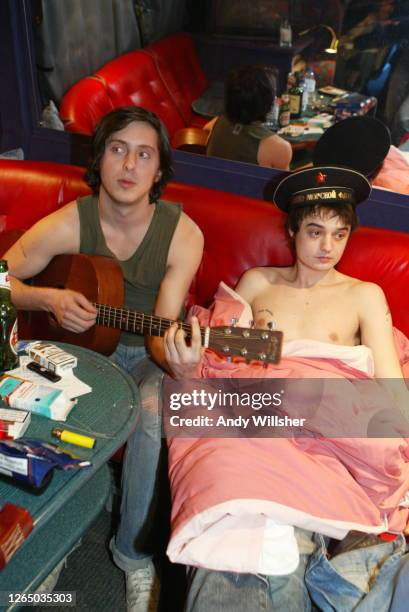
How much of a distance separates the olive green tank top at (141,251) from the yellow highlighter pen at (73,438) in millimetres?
653

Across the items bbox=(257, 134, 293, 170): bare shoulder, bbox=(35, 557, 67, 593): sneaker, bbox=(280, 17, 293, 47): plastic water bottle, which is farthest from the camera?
bbox=(280, 17, 293, 47): plastic water bottle

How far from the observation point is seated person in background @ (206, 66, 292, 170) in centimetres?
239

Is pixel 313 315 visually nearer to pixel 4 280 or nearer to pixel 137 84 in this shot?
pixel 4 280

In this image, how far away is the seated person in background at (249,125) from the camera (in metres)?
2.39


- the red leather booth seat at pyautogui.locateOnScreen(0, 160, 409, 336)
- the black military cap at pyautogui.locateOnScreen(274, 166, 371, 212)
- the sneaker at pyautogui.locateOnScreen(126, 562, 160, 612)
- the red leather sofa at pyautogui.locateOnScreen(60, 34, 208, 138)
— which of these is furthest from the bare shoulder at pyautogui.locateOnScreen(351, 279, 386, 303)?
the red leather sofa at pyautogui.locateOnScreen(60, 34, 208, 138)

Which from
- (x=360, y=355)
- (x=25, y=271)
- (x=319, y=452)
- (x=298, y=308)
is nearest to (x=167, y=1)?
(x=25, y=271)

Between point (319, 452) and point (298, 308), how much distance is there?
0.49 m

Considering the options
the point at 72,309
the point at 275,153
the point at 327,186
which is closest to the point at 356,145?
the point at 275,153

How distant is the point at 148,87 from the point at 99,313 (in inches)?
67.1

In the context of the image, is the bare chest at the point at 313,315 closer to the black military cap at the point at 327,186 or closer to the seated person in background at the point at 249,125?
the black military cap at the point at 327,186

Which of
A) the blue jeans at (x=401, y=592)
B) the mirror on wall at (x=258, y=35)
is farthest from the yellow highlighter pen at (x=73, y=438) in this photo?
the mirror on wall at (x=258, y=35)

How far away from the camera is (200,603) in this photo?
125 centimetres

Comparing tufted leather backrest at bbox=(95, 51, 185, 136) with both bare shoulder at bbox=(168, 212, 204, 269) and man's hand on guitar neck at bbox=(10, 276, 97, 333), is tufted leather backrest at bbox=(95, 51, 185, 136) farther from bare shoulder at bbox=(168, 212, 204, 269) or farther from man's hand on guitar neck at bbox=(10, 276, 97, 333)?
man's hand on guitar neck at bbox=(10, 276, 97, 333)

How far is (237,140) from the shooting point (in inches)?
96.3
